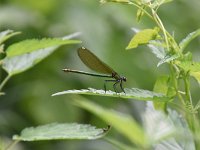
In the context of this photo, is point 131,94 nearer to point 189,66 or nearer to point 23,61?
point 189,66

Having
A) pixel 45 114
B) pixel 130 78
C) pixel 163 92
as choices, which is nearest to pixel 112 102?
pixel 130 78

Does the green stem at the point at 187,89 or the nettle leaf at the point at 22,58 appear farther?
the nettle leaf at the point at 22,58

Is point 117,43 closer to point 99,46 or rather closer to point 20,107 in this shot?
point 99,46

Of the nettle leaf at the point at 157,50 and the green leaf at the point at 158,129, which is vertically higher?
the nettle leaf at the point at 157,50

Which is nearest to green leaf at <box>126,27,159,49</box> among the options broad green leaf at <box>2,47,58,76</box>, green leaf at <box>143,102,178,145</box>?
green leaf at <box>143,102,178,145</box>

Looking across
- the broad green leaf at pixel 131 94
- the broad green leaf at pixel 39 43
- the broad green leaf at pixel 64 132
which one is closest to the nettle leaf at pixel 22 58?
the broad green leaf at pixel 39 43

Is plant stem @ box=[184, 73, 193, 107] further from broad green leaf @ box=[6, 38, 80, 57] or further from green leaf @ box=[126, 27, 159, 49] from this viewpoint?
broad green leaf @ box=[6, 38, 80, 57]

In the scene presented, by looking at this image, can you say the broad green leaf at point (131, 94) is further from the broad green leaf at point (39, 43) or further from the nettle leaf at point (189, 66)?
the broad green leaf at point (39, 43)

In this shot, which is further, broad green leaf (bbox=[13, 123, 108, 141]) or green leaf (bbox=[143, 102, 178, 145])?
broad green leaf (bbox=[13, 123, 108, 141])
